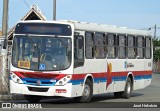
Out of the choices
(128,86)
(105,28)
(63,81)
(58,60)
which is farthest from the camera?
(128,86)

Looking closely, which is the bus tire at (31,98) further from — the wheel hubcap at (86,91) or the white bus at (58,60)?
the wheel hubcap at (86,91)

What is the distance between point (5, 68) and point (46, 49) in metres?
4.60

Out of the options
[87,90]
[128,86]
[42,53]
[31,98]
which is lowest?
[31,98]

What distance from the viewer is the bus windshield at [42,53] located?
16.7 m

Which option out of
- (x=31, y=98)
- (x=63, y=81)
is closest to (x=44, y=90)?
(x=63, y=81)

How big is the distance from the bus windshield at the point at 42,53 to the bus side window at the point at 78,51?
318 mm

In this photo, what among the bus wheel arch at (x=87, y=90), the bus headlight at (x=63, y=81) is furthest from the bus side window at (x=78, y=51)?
the bus wheel arch at (x=87, y=90)

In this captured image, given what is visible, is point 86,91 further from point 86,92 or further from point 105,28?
point 105,28

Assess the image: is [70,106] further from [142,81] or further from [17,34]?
[142,81]

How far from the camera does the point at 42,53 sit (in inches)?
661

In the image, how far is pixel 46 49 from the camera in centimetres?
1678

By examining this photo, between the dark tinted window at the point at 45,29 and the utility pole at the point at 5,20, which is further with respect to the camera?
the utility pole at the point at 5,20

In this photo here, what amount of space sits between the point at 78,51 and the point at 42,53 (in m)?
1.30

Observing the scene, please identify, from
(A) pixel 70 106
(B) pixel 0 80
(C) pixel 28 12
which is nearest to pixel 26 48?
(A) pixel 70 106
